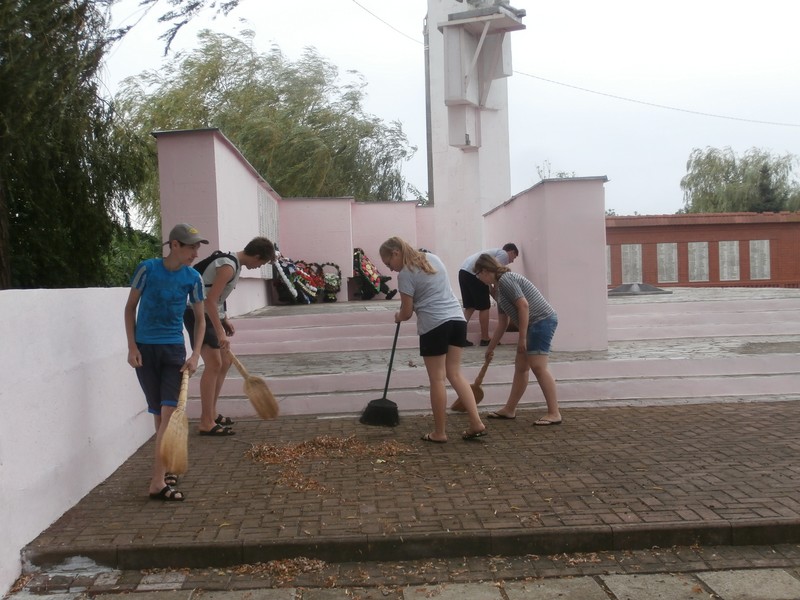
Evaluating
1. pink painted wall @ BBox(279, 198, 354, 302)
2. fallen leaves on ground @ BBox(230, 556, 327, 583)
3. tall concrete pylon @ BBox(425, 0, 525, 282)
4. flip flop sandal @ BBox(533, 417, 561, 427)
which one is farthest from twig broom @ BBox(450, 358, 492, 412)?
pink painted wall @ BBox(279, 198, 354, 302)

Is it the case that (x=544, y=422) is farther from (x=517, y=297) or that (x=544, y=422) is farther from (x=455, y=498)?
(x=455, y=498)

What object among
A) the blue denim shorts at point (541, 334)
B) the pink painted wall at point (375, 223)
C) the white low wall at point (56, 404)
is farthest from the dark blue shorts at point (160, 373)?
the pink painted wall at point (375, 223)

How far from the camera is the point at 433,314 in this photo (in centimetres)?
666

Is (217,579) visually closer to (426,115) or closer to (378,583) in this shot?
(378,583)

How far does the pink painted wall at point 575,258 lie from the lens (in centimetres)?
1034

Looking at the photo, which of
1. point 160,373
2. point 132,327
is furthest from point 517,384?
point 132,327

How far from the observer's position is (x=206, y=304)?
6.67 metres

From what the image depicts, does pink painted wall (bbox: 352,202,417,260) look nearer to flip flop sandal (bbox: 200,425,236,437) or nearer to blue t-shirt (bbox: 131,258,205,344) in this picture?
flip flop sandal (bbox: 200,425,236,437)

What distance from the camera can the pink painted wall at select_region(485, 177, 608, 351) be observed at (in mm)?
10344

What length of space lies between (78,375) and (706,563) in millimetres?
4098

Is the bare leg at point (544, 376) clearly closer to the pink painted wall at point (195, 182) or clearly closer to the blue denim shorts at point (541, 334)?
the blue denim shorts at point (541, 334)

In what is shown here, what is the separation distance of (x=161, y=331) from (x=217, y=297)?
123cm

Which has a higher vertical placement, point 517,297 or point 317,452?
point 517,297

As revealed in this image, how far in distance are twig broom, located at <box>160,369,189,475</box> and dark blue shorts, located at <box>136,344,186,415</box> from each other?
0.22 feet
